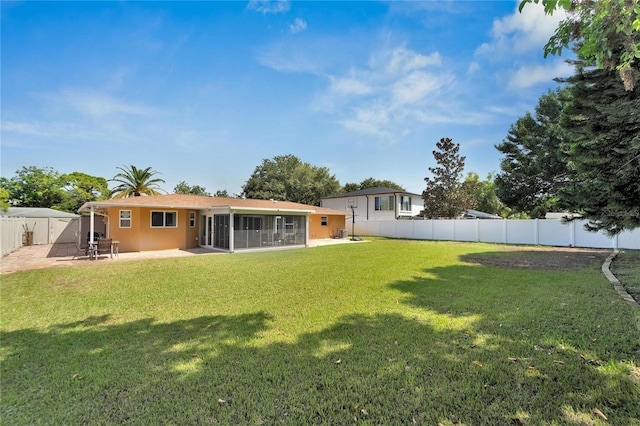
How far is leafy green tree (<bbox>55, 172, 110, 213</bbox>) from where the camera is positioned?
3516cm

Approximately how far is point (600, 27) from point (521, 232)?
19.4 m

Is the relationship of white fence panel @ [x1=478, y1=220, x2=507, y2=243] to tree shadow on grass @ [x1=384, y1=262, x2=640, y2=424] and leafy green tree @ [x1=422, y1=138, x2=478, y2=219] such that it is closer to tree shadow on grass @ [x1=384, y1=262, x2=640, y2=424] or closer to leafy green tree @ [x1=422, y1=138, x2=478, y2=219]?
leafy green tree @ [x1=422, y1=138, x2=478, y2=219]

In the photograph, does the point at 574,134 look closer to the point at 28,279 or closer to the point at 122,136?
the point at 28,279

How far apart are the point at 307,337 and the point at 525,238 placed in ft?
66.8

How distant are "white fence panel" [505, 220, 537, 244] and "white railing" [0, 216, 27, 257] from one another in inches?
1103

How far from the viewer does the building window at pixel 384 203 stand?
29344 millimetres

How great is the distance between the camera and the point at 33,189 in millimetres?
33938

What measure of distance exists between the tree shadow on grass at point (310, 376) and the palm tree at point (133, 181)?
28.3 metres

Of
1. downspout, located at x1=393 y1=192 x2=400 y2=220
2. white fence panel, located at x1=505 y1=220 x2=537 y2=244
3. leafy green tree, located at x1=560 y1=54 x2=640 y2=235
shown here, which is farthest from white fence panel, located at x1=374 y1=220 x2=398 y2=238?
leafy green tree, located at x1=560 y1=54 x2=640 y2=235

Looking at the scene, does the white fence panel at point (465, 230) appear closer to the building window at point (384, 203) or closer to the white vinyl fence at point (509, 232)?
the white vinyl fence at point (509, 232)

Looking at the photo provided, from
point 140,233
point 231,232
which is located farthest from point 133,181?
A: point 231,232

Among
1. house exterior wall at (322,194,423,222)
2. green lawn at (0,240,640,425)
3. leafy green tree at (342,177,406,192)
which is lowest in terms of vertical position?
green lawn at (0,240,640,425)

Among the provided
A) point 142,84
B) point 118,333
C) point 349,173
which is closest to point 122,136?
point 142,84

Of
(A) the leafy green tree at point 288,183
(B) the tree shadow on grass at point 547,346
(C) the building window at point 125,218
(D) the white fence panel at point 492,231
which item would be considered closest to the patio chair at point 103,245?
(C) the building window at point 125,218
